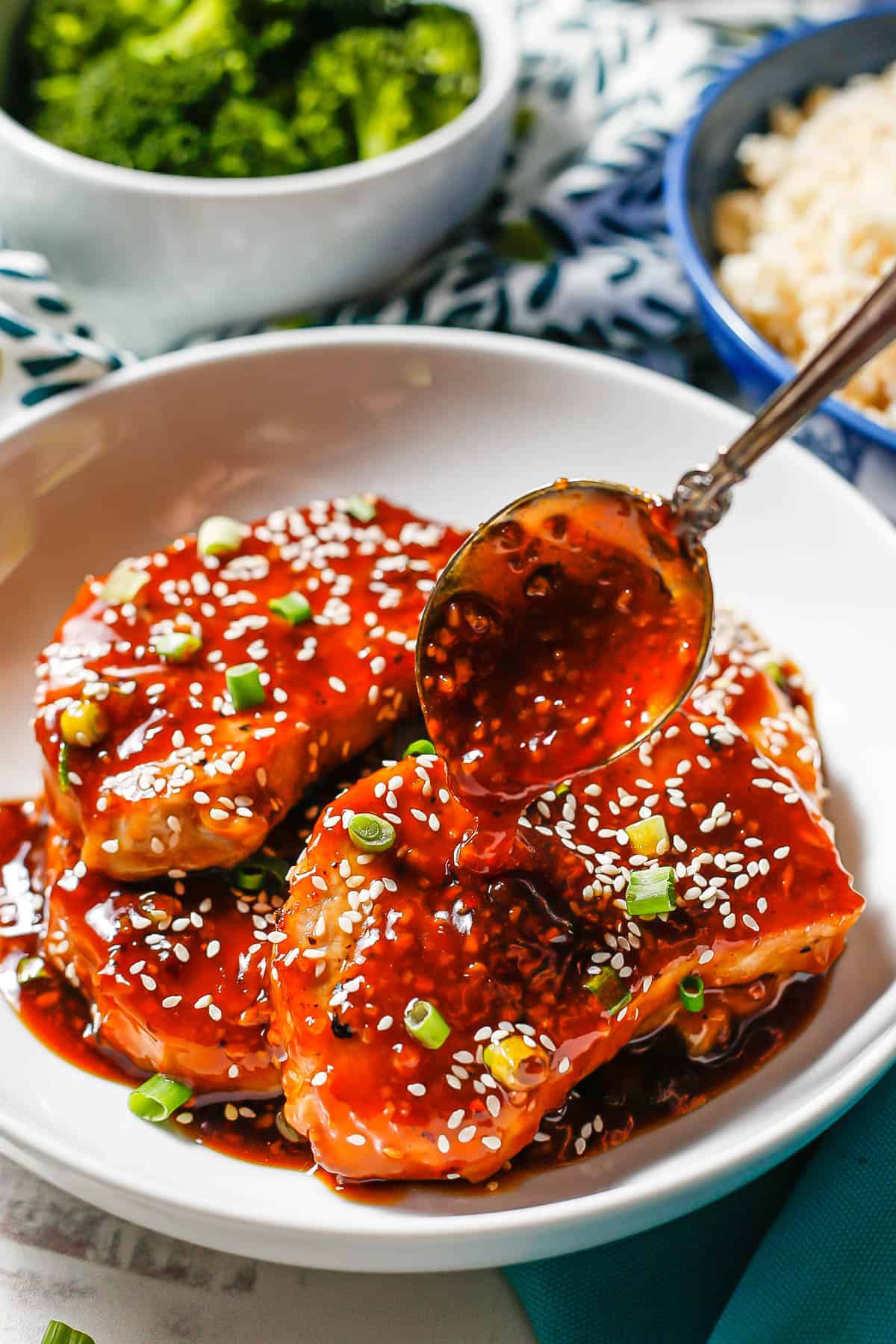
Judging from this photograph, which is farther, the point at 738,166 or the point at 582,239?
the point at 738,166

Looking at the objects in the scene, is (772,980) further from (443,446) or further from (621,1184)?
(443,446)

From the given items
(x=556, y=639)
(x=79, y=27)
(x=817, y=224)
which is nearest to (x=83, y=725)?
(x=556, y=639)

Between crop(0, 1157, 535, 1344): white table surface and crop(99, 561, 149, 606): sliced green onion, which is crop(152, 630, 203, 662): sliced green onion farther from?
crop(0, 1157, 535, 1344): white table surface

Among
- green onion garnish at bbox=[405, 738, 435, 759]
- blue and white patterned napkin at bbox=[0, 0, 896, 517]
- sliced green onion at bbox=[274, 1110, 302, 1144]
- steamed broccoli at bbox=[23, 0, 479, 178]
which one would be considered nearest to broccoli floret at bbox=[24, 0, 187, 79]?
steamed broccoli at bbox=[23, 0, 479, 178]

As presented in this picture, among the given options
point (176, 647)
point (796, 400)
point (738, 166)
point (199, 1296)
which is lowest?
point (199, 1296)

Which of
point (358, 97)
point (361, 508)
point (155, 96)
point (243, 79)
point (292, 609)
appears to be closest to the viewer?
point (292, 609)

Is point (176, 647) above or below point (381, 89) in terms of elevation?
below

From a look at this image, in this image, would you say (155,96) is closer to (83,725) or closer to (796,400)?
(83,725)
